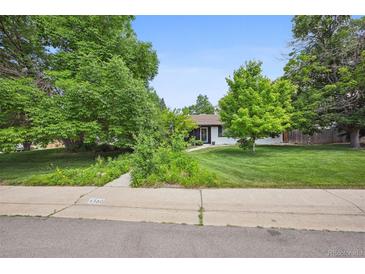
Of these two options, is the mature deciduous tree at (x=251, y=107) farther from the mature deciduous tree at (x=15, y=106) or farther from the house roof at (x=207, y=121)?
the house roof at (x=207, y=121)

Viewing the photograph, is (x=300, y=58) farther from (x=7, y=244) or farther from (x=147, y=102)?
(x=7, y=244)

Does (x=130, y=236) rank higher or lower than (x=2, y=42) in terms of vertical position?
lower

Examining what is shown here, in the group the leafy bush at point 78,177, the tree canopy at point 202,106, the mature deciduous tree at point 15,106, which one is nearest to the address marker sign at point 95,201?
the leafy bush at point 78,177

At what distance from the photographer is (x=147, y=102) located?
10.6 meters

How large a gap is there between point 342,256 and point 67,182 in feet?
21.3

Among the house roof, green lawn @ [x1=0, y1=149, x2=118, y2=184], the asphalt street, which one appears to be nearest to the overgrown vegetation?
the asphalt street

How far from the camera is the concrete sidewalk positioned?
155 inches

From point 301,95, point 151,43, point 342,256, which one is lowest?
point 342,256

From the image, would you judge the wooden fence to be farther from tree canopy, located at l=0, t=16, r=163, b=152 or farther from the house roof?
tree canopy, located at l=0, t=16, r=163, b=152

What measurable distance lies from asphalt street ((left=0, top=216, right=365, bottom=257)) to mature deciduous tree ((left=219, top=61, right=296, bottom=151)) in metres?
8.78

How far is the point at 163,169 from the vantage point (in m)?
6.80

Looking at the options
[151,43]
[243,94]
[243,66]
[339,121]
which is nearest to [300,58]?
[339,121]

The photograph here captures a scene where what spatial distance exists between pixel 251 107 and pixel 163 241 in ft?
34.0

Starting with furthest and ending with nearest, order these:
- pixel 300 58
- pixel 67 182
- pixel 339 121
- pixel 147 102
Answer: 1. pixel 300 58
2. pixel 339 121
3. pixel 147 102
4. pixel 67 182
